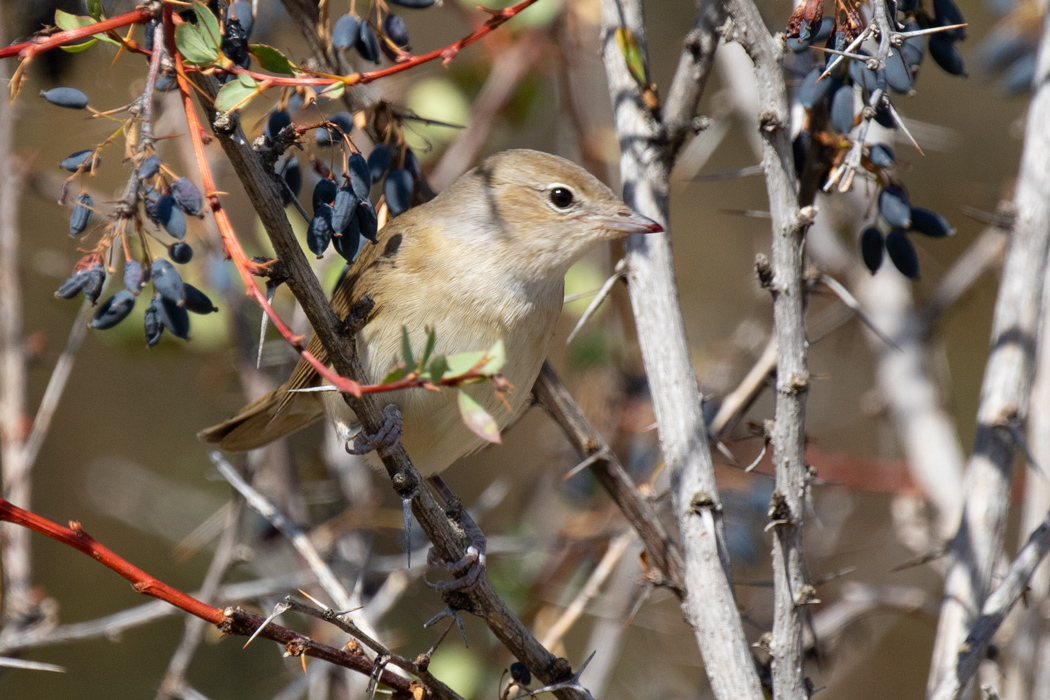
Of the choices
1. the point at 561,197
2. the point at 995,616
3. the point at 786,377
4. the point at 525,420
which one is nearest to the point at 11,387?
the point at 561,197

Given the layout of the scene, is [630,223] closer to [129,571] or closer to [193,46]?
[193,46]

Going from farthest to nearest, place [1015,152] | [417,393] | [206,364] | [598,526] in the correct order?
[1015,152]
[206,364]
[598,526]
[417,393]

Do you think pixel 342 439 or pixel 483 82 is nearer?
pixel 342 439

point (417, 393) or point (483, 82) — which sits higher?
point (483, 82)

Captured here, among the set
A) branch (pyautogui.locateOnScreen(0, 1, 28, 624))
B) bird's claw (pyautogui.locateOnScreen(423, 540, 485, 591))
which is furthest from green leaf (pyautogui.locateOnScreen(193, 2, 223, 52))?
branch (pyautogui.locateOnScreen(0, 1, 28, 624))

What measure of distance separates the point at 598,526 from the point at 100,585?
4466 millimetres

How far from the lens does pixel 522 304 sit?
3.11m

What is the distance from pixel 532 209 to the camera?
3.38 metres

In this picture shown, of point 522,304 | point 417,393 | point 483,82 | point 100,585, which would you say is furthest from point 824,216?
point 100,585

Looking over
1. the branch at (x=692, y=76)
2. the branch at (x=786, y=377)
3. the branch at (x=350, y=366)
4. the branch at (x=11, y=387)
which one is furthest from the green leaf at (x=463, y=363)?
the branch at (x=11, y=387)

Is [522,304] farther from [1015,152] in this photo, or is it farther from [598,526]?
[1015,152]

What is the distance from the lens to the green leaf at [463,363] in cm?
159

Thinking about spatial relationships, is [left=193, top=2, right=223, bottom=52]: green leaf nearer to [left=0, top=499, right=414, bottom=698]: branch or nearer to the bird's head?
[left=0, top=499, right=414, bottom=698]: branch

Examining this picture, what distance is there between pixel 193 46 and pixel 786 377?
143 centimetres
